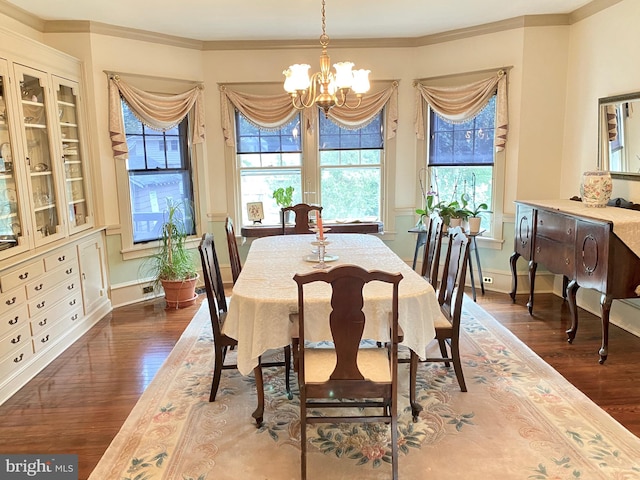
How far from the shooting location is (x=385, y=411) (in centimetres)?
245

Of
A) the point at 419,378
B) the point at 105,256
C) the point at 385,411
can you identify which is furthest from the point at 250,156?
the point at 385,411

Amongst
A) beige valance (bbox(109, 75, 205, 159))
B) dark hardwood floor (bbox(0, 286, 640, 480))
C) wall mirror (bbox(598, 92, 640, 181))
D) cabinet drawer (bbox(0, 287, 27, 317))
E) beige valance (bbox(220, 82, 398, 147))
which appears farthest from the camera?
beige valance (bbox(220, 82, 398, 147))

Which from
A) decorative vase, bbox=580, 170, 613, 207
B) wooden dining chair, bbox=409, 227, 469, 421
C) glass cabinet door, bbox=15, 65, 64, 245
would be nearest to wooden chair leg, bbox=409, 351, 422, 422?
wooden dining chair, bbox=409, 227, 469, 421

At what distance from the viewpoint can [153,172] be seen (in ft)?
16.3

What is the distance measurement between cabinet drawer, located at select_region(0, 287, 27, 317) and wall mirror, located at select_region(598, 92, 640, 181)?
4551mm

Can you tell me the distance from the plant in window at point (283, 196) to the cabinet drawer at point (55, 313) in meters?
2.23

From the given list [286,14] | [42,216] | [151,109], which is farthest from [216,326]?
[286,14]

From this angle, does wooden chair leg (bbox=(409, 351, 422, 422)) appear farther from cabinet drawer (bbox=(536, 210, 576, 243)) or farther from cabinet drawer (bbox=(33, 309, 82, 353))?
cabinet drawer (bbox=(33, 309, 82, 353))

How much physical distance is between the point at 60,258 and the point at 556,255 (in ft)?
13.0

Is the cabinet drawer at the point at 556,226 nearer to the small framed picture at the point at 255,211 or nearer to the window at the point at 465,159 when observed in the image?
the window at the point at 465,159

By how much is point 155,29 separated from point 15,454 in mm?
3850

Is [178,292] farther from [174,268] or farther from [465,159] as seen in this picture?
[465,159]

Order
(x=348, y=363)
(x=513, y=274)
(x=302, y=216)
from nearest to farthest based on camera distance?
(x=348, y=363)
(x=302, y=216)
(x=513, y=274)

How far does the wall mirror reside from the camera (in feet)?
11.9
